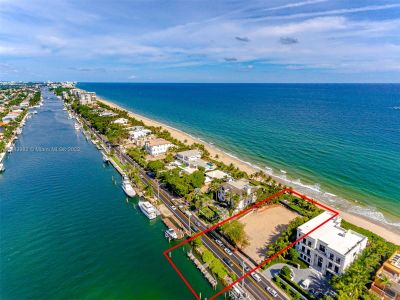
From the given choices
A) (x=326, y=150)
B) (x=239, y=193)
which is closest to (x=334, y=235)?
(x=239, y=193)

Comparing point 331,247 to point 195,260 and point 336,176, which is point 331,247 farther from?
point 336,176

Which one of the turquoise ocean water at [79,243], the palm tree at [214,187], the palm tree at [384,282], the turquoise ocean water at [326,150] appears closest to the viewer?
the palm tree at [384,282]

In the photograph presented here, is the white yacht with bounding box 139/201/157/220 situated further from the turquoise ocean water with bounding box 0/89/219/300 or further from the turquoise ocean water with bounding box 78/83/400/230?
the turquoise ocean water with bounding box 78/83/400/230

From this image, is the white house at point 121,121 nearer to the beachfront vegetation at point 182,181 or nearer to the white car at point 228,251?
the beachfront vegetation at point 182,181

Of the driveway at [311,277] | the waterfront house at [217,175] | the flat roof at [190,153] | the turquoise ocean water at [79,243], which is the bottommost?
the turquoise ocean water at [79,243]

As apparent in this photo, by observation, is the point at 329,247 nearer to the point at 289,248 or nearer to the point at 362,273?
the point at 362,273

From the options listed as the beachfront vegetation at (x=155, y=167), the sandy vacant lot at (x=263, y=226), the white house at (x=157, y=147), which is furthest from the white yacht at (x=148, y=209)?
the white house at (x=157, y=147)
